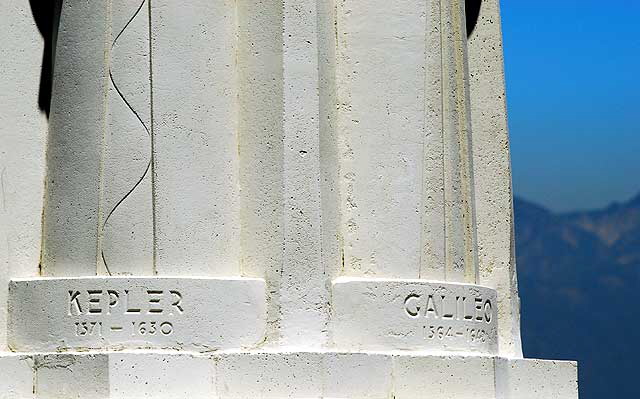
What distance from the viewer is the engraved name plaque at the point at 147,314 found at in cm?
1559

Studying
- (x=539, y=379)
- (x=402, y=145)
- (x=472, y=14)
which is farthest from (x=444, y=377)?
(x=472, y=14)

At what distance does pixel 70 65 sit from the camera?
16.4 m

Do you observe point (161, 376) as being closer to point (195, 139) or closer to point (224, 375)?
point (224, 375)

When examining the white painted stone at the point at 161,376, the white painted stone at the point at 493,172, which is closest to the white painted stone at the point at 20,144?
the white painted stone at the point at 161,376

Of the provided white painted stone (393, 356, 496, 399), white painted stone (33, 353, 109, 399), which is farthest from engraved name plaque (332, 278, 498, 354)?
white painted stone (33, 353, 109, 399)

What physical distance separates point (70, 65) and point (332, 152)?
234cm

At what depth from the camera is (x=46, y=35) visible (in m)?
16.9

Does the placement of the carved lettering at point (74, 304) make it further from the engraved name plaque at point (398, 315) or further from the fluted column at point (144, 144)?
the engraved name plaque at point (398, 315)

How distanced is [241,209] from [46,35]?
2416 millimetres

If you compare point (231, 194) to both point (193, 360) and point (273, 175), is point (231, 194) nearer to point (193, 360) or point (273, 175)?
point (273, 175)

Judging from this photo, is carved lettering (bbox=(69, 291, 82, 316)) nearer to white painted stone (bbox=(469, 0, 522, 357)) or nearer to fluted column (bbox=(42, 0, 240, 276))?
fluted column (bbox=(42, 0, 240, 276))

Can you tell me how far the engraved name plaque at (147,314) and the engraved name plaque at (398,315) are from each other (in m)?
0.71

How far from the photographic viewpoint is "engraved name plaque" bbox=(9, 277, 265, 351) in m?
15.6

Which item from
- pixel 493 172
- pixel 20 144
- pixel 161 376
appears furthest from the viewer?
pixel 493 172
